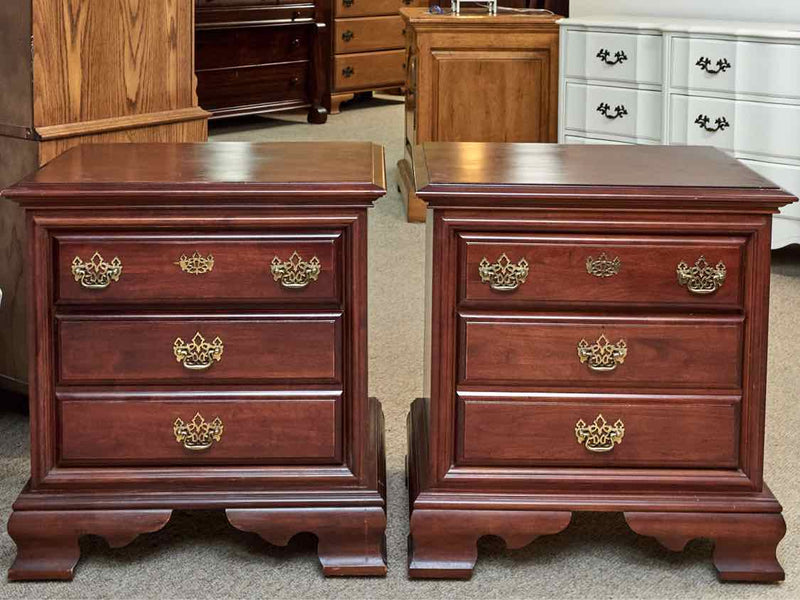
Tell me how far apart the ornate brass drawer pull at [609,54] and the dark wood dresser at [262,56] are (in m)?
3.40

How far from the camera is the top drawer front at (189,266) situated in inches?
90.9

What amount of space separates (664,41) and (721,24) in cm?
24

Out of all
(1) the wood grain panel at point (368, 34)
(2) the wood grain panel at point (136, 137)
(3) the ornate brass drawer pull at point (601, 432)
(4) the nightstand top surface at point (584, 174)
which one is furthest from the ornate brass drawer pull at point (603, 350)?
(1) the wood grain panel at point (368, 34)

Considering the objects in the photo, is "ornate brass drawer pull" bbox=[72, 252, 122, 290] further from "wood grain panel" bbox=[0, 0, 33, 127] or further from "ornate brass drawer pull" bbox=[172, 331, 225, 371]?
"wood grain panel" bbox=[0, 0, 33, 127]

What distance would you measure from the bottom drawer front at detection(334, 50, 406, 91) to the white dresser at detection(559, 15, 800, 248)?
3.82 meters

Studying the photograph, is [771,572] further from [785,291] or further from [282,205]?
[785,291]

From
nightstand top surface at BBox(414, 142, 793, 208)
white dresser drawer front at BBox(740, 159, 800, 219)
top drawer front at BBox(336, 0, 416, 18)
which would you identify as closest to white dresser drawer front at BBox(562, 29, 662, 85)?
white dresser drawer front at BBox(740, 159, 800, 219)

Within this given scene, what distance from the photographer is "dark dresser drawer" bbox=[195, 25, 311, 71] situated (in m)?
8.10

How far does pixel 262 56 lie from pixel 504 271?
6.40 metres

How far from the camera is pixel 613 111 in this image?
17.4 ft

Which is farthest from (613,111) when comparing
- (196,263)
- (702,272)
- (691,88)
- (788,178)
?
(196,263)

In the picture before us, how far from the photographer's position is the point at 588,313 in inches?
92.9

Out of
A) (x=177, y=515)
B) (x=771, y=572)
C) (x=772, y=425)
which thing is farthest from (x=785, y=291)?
(x=177, y=515)

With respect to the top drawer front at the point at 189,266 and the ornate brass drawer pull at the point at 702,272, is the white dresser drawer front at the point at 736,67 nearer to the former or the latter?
the ornate brass drawer pull at the point at 702,272
